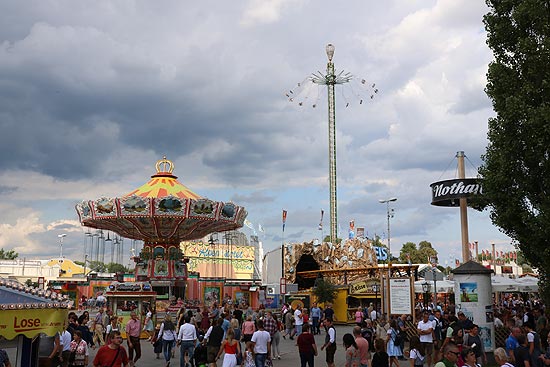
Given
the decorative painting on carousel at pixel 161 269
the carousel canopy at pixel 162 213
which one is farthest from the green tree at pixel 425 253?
the decorative painting on carousel at pixel 161 269

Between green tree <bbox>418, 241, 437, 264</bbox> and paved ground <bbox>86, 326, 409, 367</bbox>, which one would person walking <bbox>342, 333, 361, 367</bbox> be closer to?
paved ground <bbox>86, 326, 409, 367</bbox>

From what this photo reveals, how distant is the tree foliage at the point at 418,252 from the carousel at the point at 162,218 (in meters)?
57.2

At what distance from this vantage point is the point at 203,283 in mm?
44688

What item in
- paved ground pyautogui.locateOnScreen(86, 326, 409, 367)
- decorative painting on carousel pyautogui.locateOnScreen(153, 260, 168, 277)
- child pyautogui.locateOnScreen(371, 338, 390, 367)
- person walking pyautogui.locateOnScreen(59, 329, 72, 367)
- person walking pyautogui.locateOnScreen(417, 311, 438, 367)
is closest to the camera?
child pyautogui.locateOnScreen(371, 338, 390, 367)

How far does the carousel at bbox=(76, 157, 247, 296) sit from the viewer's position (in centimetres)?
3450

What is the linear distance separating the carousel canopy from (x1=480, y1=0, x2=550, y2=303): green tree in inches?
864

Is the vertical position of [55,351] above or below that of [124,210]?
below

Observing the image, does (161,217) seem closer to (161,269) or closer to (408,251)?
(161,269)

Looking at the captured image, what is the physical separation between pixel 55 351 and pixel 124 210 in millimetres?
25458

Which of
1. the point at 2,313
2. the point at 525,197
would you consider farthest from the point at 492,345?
the point at 2,313

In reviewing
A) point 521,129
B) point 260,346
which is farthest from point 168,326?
point 521,129

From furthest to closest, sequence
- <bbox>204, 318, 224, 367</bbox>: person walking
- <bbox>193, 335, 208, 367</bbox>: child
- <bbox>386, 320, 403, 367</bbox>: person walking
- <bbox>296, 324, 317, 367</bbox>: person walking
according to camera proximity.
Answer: <bbox>386, 320, 403, 367</bbox>: person walking < <bbox>204, 318, 224, 367</bbox>: person walking < <bbox>296, 324, 317, 367</bbox>: person walking < <bbox>193, 335, 208, 367</bbox>: child

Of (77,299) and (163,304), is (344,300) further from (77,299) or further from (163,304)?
(77,299)

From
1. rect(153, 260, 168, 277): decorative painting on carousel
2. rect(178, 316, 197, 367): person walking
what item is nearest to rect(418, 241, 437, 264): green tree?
rect(153, 260, 168, 277): decorative painting on carousel
